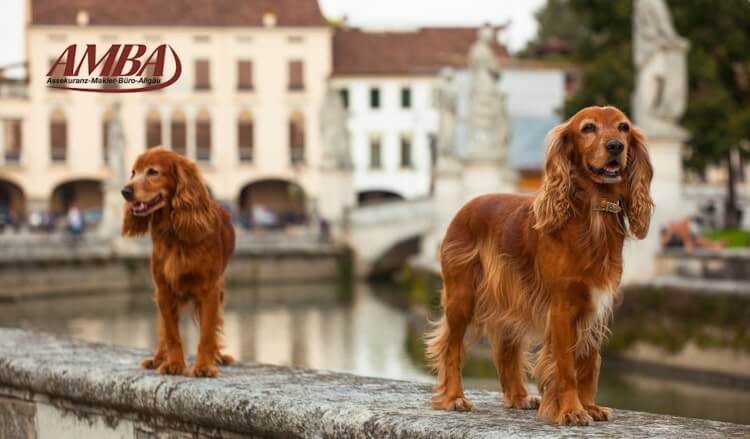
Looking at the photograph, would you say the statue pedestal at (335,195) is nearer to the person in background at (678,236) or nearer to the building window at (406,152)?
the building window at (406,152)

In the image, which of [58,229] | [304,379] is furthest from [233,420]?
[58,229]

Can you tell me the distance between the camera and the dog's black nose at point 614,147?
5.80m

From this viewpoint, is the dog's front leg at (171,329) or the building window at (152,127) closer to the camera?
the dog's front leg at (171,329)

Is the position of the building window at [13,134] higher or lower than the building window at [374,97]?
lower

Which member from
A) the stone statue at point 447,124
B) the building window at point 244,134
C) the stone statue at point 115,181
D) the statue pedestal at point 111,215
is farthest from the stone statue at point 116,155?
the building window at point 244,134

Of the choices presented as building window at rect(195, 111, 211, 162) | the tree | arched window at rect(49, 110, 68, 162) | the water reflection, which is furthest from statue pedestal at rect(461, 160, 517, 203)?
arched window at rect(49, 110, 68, 162)

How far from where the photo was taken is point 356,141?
79625 millimetres

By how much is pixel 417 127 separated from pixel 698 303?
56098 millimetres

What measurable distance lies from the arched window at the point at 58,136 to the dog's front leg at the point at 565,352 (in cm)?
7098

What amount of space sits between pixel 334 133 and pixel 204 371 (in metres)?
46.3

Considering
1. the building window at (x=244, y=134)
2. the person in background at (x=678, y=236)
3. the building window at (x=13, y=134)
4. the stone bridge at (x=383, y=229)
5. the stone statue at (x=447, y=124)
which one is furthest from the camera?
the building window at (x=244, y=134)

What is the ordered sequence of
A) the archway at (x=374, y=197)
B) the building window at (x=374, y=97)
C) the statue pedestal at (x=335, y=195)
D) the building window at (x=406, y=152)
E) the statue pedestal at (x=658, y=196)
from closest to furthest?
the statue pedestal at (x=658, y=196) → the statue pedestal at (x=335, y=195) → the building window at (x=374, y=97) → the building window at (x=406, y=152) → the archway at (x=374, y=197)

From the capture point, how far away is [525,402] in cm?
655

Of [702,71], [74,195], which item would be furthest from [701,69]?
[74,195]
